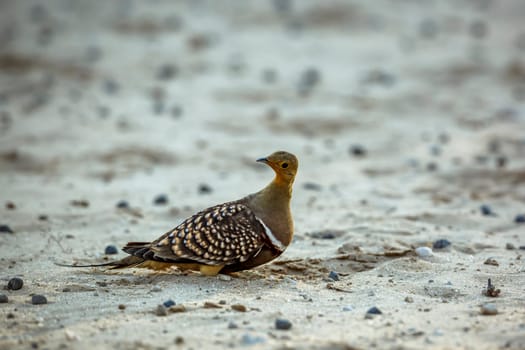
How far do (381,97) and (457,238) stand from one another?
19.5ft

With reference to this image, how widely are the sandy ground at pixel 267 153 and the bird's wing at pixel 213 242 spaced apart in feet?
0.72

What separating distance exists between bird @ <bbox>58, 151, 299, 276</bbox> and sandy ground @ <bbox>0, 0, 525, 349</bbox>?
17cm

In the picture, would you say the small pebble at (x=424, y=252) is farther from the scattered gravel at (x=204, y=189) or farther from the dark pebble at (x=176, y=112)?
the dark pebble at (x=176, y=112)

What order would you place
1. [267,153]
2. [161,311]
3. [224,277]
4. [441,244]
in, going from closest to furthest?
[161,311], [224,277], [441,244], [267,153]

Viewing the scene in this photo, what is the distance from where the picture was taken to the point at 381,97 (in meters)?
12.7

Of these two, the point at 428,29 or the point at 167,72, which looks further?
the point at 428,29

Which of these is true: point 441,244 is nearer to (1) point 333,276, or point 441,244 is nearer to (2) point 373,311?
(1) point 333,276

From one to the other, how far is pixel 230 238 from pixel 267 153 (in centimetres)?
490

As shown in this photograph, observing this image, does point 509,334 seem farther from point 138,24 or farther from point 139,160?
point 138,24

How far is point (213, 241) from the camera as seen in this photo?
5715 millimetres

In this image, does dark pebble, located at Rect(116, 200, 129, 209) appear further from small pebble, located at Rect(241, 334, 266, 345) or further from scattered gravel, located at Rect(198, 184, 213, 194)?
small pebble, located at Rect(241, 334, 266, 345)

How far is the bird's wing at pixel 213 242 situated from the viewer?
565 centimetres

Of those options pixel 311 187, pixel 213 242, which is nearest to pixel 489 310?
pixel 213 242

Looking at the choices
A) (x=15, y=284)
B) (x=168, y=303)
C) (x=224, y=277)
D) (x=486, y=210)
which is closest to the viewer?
(x=168, y=303)
